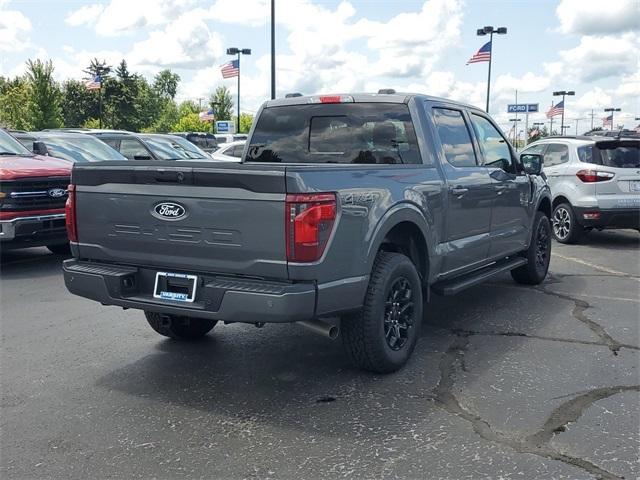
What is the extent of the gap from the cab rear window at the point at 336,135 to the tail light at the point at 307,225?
156 centimetres

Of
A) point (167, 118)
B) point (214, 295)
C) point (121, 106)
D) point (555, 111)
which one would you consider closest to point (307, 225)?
point (214, 295)

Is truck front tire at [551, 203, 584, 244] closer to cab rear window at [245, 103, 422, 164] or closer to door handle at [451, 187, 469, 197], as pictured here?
door handle at [451, 187, 469, 197]

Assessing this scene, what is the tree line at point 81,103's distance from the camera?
44.6 m

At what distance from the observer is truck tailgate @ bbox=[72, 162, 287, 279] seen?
12.1 ft

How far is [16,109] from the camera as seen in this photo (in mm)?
55000

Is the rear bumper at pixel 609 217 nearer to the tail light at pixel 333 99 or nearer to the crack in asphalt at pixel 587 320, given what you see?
the crack in asphalt at pixel 587 320

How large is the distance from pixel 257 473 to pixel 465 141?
3.62m

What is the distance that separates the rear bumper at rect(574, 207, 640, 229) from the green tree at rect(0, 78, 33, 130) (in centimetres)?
4503

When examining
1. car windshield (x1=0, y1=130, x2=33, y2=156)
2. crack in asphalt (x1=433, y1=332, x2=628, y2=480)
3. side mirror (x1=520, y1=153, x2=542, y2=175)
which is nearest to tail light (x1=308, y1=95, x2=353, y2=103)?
crack in asphalt (x1=433, y1=332, x2=628, y2=480)

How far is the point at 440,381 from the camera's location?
171 inches

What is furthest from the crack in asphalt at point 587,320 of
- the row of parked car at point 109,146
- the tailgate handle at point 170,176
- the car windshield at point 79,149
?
the car windshield at point 79,149

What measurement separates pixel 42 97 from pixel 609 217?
42436 mm

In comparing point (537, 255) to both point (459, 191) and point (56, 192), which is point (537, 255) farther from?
point (56, 192)

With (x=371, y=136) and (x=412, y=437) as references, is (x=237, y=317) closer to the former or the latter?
(x=412, y=437)
